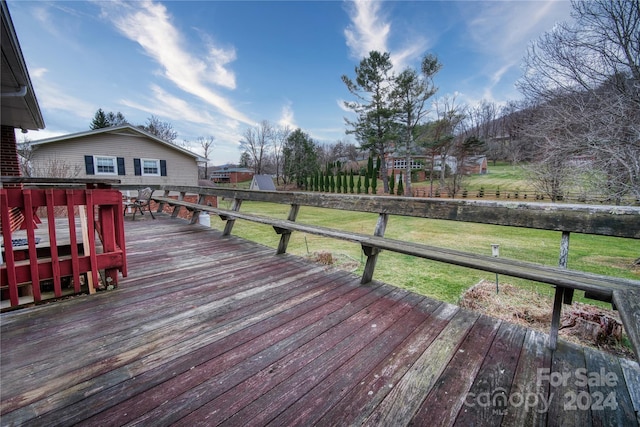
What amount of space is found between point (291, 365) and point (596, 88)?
31.1ft

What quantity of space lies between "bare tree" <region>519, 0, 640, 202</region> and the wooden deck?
7140mm

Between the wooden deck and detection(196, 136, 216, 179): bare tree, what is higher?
detection(196, 136, 216, 179): bare tree

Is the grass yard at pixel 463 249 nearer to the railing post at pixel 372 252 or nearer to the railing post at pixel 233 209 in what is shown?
the railing post at pixel 372 252

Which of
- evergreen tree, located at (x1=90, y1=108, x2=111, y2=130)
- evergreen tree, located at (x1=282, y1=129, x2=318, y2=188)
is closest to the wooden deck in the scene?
evergreen tree, located at (x1=282, y1=129, x2=318, y2=188)

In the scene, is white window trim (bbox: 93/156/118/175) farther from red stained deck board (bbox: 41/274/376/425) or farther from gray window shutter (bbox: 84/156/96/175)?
red stained deck board (bbox: 41/274/376/425)

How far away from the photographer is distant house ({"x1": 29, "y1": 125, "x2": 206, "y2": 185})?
1212cm

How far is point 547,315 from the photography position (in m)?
3.92

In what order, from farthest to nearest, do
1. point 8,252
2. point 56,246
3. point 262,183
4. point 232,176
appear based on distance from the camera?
1. point 232,176
2. point 262,183
3. point 56,246
4. point 8,252

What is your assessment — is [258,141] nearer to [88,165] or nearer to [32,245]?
[88,165]

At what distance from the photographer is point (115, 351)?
1.61 meters

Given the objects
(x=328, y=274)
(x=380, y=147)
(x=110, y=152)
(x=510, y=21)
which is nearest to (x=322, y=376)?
(x=328, y=274)

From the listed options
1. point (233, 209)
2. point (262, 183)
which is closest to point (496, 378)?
point (233, 209)

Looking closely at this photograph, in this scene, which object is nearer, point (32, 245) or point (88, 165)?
point (32, 245)

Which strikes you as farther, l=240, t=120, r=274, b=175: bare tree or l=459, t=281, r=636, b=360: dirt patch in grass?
l=240, t=120, r=274, b=175: bare tree
